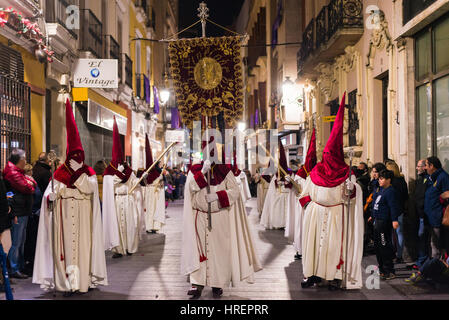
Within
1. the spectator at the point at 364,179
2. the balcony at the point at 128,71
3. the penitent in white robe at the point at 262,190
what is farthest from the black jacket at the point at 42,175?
the balcony at the point at 128,71

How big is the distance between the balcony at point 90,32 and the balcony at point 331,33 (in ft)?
23.1

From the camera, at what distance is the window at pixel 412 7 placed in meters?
8.66

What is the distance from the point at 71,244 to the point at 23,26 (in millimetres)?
5741

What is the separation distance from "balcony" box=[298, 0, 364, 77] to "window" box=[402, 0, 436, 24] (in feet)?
9.48

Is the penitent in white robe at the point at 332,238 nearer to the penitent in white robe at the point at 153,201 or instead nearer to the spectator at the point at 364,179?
the spectator at the point at 364,179

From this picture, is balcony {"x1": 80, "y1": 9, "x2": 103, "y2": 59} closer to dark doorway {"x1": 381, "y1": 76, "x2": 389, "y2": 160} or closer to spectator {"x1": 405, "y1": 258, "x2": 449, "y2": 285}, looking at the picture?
dark doorway {"x1": 381, "y1": 76, "x2": 389, "y2": 160}

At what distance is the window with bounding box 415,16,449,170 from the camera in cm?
826

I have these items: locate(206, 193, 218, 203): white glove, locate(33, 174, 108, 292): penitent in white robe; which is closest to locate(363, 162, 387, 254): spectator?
locate(206, 193, 218, 203): white glove

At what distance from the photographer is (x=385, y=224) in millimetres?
7125

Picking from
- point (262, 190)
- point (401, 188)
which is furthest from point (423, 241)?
point (262, 190)

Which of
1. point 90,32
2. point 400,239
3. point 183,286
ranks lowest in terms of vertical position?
point 183,286

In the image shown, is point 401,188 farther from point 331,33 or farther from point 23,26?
point 23,26

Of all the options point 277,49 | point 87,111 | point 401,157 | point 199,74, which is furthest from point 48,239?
point 277,49
